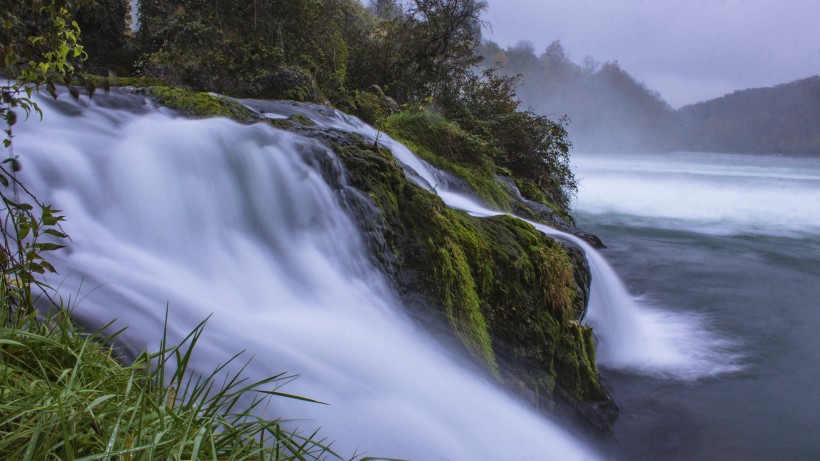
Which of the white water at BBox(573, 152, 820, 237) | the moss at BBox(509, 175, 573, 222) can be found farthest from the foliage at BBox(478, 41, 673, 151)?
the moss at BBox(509, 175, 573, 222)

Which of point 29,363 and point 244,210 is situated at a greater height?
point 244,210

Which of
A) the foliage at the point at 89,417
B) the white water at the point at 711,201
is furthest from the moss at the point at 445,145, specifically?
the foliage at the point at 89,417

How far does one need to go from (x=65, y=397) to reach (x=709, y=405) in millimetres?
5504

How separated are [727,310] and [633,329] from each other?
2.15 metres

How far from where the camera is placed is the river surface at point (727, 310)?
15.4 ft

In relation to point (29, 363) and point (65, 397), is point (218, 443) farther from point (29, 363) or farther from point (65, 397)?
point (29, 363)

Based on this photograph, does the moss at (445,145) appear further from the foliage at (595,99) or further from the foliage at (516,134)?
the foliage at (595,99)

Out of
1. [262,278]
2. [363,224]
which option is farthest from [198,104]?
[262,278]

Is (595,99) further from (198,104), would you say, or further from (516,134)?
(198,104)

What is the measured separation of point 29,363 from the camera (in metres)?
1.88

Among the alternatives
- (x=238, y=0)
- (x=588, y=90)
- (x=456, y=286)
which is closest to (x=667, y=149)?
(x=588, y=90)

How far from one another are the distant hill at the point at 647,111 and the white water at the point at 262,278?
51.7 m

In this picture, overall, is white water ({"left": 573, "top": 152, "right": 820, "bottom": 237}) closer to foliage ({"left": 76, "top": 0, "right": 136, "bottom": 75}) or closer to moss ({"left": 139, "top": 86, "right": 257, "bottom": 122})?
moss ({"left": 139, "top": 86, "right": 257, "bottom": 122})

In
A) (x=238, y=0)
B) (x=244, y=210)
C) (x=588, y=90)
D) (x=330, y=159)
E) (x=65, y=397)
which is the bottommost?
(x=65, y=397)
